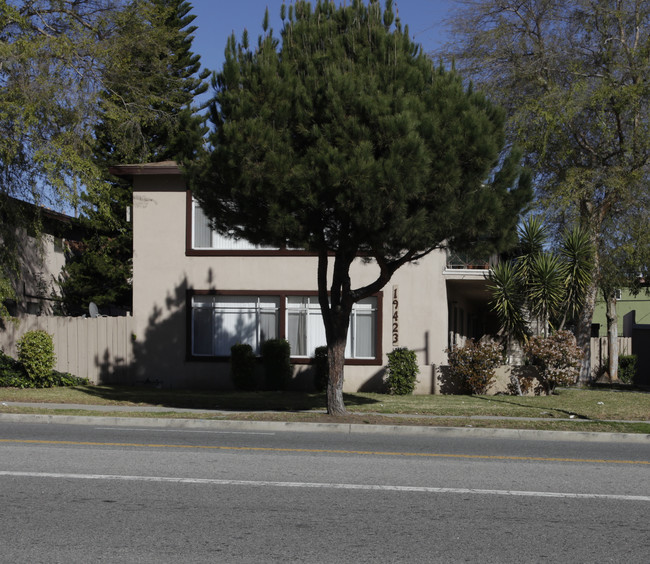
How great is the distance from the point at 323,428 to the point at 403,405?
439cm

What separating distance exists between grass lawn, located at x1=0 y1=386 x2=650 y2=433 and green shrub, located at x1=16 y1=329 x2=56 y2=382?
2.17 feet

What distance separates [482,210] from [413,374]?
8.36m

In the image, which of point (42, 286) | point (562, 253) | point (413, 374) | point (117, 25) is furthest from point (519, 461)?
point (42, 286)

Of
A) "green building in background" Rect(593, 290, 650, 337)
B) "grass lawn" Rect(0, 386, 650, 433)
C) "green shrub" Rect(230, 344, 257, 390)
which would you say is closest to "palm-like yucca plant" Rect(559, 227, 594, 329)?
"grass lawn" Rect(0, 386, 650, 433)

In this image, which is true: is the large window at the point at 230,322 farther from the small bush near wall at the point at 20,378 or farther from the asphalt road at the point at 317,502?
the asphalt road at the point at 317,502

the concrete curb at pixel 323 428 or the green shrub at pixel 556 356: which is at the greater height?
the green shrub at pixel 556 356

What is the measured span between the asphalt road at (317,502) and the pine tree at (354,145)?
373 cm

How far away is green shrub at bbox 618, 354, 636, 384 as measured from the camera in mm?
29922

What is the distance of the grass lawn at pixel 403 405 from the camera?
47.3 ft

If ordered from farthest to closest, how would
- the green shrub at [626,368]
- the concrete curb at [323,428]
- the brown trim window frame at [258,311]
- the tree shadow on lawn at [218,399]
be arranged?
the green shrub at [626,368]
the brown trim window frame at [258,311]
the tree shadow on lawn at [218,399]
the concrete curb at [323,428]

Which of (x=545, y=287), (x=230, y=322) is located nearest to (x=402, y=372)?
(x=545, y=287)

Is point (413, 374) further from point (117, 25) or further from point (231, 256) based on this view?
point (117, 25)

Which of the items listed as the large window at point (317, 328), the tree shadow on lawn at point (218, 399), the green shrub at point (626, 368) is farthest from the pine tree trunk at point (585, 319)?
the tree shadow on lawn at point (218, 399)

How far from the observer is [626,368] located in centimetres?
3039
